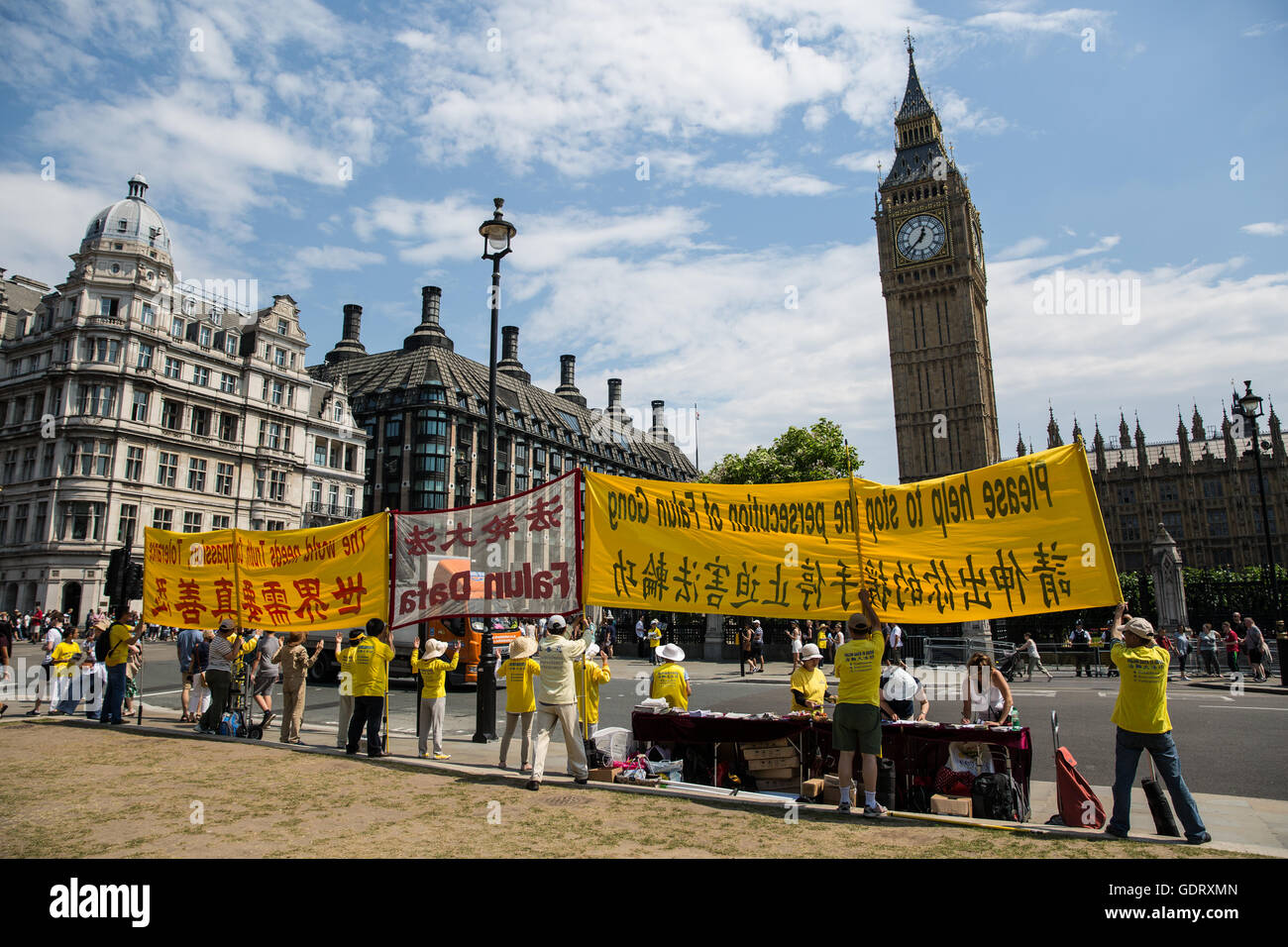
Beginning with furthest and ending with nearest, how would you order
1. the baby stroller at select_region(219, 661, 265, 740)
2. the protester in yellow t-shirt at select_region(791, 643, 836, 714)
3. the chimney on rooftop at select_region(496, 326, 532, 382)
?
the chimney on rooftop at select_region(496, 326, 532, 382) → the baby stroller at select_region(219, 661, 265, 740) → the protester in yellow t-shirt at select_region(791, 643, 836, 714)

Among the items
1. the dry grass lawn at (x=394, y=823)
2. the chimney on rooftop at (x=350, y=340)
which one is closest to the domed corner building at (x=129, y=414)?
the chimney on rooftop at (x=350, y=340)

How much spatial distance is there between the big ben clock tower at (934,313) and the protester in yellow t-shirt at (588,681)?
265 feet

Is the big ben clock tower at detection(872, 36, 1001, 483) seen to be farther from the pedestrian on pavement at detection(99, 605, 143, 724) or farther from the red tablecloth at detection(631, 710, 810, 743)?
the pedestrian on pavement at detection(99, 605, 143, 724)

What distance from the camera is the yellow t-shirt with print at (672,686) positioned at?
9.60 metres

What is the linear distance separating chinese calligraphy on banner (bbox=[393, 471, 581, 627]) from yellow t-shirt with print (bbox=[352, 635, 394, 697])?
57 cm

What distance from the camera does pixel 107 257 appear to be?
1999 inches

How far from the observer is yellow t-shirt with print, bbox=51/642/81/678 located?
567 inches

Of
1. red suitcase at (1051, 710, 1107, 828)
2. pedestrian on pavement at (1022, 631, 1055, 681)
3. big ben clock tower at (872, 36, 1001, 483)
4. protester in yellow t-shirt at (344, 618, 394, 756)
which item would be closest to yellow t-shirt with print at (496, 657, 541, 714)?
protester in yellow t-shirt at (344, 618, 394, 756)

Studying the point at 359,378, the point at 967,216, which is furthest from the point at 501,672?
the point at 967,216

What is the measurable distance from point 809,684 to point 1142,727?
3.89 m

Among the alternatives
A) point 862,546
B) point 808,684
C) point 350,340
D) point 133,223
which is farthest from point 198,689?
point 350,340
